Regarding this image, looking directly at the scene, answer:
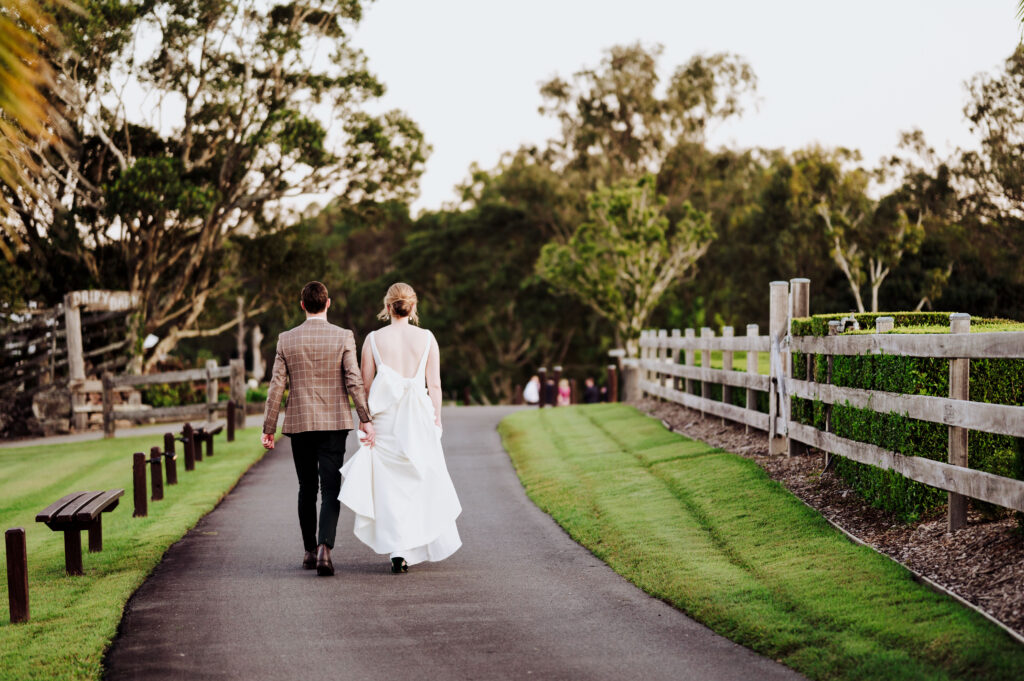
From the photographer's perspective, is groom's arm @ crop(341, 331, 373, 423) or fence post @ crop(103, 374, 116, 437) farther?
fence post @ crop(103, 374, 116, 437)

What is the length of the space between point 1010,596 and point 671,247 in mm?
47272

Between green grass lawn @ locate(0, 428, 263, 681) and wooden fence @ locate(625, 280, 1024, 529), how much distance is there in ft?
17.3

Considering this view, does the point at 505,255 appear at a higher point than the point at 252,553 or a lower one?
higher

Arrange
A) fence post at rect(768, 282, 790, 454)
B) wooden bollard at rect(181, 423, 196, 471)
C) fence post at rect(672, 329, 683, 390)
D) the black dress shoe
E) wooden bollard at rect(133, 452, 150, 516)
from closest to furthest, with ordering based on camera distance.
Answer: the black dress shoe → wooden bollard at rect(133, 452, 150, 516) → fence post at rect(768, 282, 790, 454) → wooden bollard at rect(181, 423, 196, 471) → fence post at rect(672, 329, 683, 390)

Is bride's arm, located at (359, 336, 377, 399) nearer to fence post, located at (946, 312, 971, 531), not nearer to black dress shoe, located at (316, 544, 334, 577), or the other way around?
black dress shoe, located at (316, 544, 334, 577)

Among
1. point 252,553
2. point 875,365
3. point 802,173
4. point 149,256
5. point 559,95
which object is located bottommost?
point 252,553

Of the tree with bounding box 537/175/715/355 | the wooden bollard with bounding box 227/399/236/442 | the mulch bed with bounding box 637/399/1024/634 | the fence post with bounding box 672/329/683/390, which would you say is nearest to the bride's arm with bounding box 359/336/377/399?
the mulch bed with bounding box 637/399/1024/634

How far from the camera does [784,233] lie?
50969 millimetres

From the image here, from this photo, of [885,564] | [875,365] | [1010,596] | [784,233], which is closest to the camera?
[1010,596]

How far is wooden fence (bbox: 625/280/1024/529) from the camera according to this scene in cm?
716

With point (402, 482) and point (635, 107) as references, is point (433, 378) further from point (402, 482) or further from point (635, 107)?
point (635, 107)

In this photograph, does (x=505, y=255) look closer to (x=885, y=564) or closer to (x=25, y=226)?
(x=25, y=226)

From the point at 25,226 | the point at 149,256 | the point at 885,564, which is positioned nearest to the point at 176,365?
the point at 149,256

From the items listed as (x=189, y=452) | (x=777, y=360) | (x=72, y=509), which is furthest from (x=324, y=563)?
(x=189, y=452)
